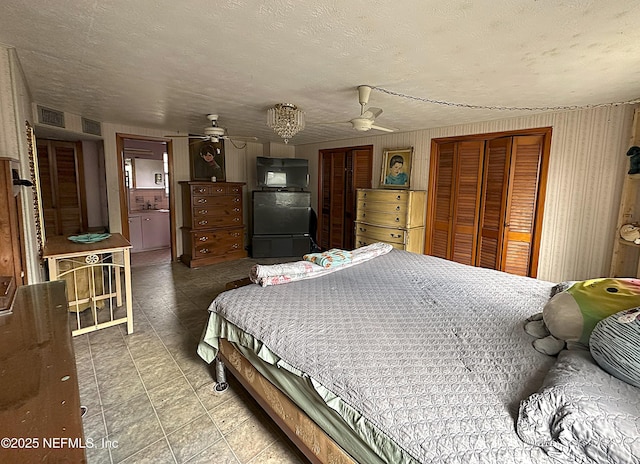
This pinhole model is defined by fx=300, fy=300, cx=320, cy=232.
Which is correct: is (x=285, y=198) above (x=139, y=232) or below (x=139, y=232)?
above

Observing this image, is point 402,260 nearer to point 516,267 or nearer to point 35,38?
point 516,267

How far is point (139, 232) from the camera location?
588 centimetres

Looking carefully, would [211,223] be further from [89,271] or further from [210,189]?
[89,271]

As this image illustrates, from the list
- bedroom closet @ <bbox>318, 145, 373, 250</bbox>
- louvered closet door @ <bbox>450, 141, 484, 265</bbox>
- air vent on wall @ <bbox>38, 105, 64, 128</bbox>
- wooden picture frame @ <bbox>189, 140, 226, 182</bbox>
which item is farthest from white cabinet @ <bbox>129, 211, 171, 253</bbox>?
louvered closet door @ <bbox>450, 141, 484, 265</bbox>

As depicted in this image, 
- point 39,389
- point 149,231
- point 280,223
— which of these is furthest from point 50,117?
point 39,389

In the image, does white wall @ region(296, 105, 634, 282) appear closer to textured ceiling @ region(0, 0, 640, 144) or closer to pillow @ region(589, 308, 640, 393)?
textured ceiling @ region(0, 0, 640, 144)

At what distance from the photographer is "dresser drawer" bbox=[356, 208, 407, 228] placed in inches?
163

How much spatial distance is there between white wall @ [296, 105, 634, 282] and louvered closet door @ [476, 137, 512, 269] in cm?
26

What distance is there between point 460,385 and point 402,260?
1.80 meters

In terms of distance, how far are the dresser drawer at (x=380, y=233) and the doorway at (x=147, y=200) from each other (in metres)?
3.42

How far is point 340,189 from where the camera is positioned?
18.2 ft

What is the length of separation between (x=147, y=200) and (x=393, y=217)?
523cm

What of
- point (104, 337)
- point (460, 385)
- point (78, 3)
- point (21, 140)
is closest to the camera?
point (460, 385)

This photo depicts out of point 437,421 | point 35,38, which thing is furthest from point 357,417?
point 35,38
